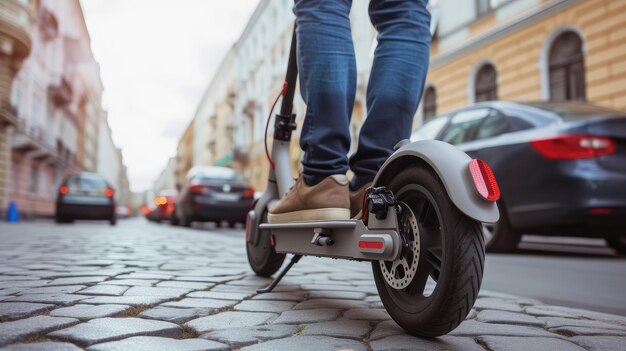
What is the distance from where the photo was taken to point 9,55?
70.5 feet

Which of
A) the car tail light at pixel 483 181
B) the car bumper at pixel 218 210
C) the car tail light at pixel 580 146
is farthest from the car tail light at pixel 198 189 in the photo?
the car tail light at pixel 483 181

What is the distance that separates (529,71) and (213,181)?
7437 mm

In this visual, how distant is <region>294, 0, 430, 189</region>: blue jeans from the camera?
225 centimetres

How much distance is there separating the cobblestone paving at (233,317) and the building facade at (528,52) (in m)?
10.2

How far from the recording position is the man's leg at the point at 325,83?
7.47 feet

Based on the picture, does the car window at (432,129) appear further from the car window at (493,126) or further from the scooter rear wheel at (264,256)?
the scooter rear wheel at (264,256)

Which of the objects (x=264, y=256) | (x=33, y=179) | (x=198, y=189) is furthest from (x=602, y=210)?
(x=33, y=179)

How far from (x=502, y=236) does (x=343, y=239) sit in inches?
144

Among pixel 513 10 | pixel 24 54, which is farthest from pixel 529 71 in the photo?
pixel 24 54

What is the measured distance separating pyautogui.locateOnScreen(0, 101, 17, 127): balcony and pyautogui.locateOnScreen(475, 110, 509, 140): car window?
19.4 m

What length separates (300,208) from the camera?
238 centimetres

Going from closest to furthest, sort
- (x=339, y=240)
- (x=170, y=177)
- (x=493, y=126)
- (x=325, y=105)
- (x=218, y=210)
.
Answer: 1. (x=339, y=240)
2. (x=325, y=105)
3. (x=493, y=126)
4. (x=218, y=210)
5. (x=170, y=177)

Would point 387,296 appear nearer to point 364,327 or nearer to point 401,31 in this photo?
point 364,327

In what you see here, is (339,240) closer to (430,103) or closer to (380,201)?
(380,201)
